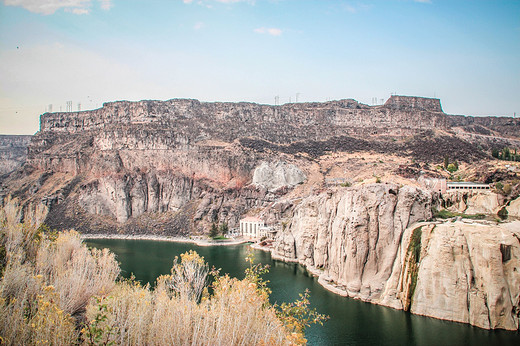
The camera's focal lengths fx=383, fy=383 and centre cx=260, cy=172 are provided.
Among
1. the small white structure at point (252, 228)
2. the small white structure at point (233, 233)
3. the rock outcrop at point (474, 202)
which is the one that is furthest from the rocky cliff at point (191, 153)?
the rock outcrop at point (474, 202)

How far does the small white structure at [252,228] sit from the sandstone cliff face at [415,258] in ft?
85.5

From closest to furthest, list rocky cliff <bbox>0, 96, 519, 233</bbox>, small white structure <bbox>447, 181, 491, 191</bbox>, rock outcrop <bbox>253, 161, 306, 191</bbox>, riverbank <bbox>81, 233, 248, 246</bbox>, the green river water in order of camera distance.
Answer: the green river water, small white structure <bbox>447, 181, 491, 191</bbox>, riverbank <bbox>81, 233, 248, 246</bbox>, rock outcrop <bbox>253, 161, 306, 191</bbox>, rocky cliff <bbox>0, 96, 519, 233</bbox>

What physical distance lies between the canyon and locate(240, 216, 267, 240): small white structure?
3.08 meters

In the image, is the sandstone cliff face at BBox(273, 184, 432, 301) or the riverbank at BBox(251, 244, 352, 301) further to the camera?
the riverbank at BBox(251, 244, 352, 301)

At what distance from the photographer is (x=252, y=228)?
242ft

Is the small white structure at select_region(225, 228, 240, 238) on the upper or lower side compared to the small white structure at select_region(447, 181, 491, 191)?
lower

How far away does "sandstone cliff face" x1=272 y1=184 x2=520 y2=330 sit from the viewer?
2817 centimetres

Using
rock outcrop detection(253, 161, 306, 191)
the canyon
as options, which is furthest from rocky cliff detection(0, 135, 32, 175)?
rock outcrop detection(253, 161, 306, 191)

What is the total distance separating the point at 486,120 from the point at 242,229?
10926 cm

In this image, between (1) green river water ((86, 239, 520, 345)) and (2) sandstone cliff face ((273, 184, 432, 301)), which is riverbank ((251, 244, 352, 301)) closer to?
(2) sandstone cliff face ((273, 184, 432, 301))

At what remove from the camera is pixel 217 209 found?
8106 centimetres

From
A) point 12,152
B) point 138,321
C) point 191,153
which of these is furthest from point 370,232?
point 12,152

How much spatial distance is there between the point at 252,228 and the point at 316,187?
1502 cm

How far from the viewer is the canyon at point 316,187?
30141 millimetres
